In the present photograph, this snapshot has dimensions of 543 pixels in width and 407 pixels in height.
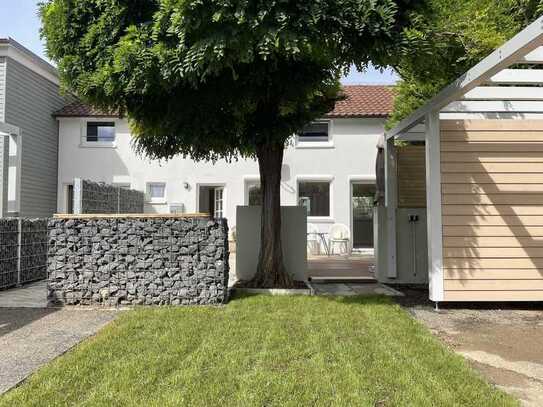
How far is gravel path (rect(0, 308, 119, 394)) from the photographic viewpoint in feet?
14.6

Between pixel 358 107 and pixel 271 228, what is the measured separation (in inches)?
381

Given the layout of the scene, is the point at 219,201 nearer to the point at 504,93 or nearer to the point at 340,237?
the point at 340,237

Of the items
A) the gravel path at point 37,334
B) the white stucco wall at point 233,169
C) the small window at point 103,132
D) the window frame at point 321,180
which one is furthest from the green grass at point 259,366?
the small window at point 103,132

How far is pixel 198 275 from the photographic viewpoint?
725 cm

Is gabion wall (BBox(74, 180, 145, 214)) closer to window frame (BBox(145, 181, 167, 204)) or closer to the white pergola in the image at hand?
window frame (BBox(145, 181, 167, 204))

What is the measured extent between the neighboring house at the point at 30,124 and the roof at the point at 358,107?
0.66 meters

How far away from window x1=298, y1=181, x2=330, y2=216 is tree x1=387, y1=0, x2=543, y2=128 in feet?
25.3

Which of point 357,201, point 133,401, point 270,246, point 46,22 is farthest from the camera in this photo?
point 357,201

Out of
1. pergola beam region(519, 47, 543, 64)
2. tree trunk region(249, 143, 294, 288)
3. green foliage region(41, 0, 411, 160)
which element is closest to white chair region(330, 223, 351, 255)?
tree trunk region(249, 143, 294, 288)

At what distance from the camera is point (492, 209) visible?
7.23 meters

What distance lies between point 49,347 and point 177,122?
3.76 meters

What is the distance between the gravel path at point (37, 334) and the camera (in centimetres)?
446

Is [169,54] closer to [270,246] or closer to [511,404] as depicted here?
[270,246]

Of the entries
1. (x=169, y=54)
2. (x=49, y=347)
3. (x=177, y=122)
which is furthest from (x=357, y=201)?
(x=49, y=347)
